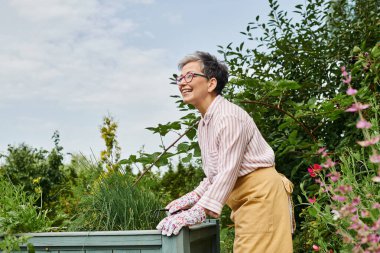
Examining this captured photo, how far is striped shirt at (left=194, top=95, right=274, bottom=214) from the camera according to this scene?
7.72 feet

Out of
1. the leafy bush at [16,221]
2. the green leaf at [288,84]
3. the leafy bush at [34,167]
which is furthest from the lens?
the leafy bush at [34,167]

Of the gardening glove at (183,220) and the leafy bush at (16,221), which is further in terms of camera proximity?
the leafy bush at (16,221)

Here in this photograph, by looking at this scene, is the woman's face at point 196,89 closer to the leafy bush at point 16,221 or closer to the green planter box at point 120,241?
the green planter box at point 120,241

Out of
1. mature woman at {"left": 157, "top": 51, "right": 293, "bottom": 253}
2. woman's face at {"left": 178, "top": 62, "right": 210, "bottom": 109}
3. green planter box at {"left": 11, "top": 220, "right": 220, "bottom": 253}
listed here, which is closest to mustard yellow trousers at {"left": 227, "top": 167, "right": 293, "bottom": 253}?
mature woman at {"left": 157, "top": 51, "right": 293, "bottom": 253}

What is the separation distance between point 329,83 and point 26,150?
5724 mm

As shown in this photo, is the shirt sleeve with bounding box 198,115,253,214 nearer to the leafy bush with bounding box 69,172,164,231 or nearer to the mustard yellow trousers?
the mustard yellow trousers

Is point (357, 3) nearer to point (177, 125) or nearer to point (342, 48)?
point (342, 48)

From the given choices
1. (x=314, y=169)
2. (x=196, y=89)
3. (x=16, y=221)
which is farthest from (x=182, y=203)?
(x=16, y=221)

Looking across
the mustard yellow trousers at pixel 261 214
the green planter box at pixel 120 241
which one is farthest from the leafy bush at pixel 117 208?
the mustard yellow trousers at pixel 261 214

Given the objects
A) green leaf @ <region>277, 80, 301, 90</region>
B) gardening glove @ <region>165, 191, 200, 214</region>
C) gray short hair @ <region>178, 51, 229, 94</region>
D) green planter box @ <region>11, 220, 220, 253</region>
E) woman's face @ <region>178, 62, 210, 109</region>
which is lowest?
green planter box @ <region>11, 220, 220, 253</region>

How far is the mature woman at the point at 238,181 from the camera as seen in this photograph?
7.77 feet

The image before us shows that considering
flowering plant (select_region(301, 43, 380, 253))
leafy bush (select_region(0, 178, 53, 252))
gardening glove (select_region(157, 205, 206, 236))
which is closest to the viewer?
flowering plant (select_region(301, 43, 380, 253))

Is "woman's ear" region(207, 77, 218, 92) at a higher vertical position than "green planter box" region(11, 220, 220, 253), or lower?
higher

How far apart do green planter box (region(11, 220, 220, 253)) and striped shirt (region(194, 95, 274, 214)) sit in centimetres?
25
